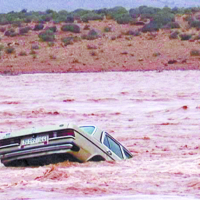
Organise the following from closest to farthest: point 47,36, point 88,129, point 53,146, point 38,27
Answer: point 53,146 < point 88,129 < point 47,36 < point 38,27

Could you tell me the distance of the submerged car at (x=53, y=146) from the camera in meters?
12.1

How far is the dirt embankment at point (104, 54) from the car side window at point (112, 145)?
78.8ft

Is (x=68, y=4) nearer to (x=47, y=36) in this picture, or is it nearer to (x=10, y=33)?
(x=10, y=33)

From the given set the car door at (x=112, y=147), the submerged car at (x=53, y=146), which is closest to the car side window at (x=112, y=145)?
the car door at (x=112, y=147)

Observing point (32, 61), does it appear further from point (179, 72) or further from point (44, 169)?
point (44, 169)

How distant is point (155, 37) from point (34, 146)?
3674 centimetres

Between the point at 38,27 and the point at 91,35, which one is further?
the point at 38,27

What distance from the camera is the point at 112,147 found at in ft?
43.7

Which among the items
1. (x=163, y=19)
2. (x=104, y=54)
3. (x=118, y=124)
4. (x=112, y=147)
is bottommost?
(x=104, y=54)

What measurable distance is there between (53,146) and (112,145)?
57.1 inches

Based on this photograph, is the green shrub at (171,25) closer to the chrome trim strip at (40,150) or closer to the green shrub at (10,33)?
the green shrub at (10,33)

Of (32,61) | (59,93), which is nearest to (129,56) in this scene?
(32,61)

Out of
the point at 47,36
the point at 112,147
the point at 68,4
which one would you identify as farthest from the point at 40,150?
the point at 68,4

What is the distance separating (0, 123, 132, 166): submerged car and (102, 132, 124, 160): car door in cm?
10
